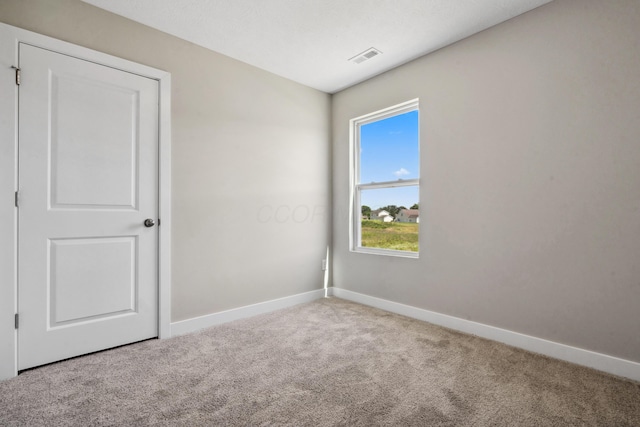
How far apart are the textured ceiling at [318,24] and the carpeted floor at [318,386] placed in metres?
2.55

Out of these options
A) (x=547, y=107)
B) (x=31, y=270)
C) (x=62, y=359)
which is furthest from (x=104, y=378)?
(x=547, y=107)

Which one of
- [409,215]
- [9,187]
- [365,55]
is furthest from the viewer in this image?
[409,215]

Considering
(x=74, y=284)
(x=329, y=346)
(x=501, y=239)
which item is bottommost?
(x=329, y=346)

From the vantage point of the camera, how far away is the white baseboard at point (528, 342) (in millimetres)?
2010

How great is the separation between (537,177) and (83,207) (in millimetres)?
3357

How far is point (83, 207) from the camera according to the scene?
7.52 feet

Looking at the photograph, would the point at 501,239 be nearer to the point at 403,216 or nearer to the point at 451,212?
the point at 451,212

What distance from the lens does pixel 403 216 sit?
3.35 metres

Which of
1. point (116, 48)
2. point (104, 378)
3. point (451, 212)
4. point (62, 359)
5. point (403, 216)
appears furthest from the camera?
point (403, 216)

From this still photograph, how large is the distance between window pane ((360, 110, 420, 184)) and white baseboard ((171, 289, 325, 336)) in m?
1.53

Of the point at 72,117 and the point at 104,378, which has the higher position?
the point at 72,117

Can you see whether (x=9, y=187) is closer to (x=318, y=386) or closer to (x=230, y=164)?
(x=230, y=164)

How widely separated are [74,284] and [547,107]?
365 cm

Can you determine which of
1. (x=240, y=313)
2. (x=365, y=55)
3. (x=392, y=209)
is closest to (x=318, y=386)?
(x=240, y=313)
